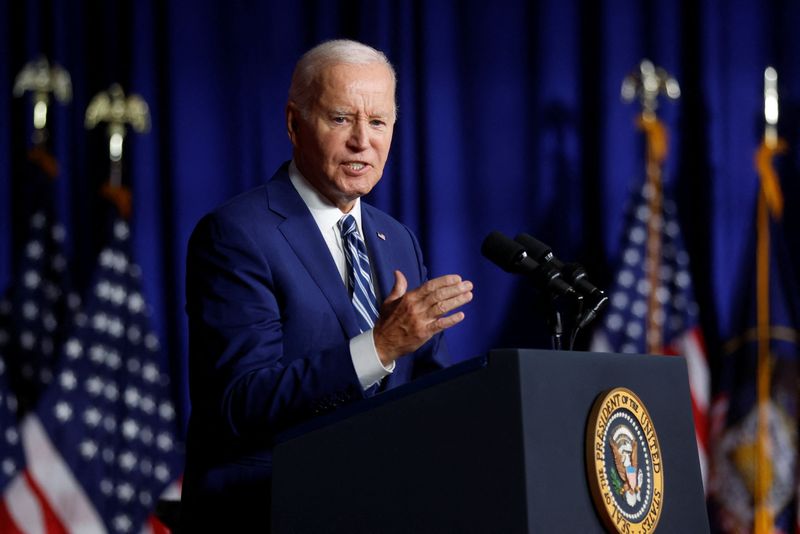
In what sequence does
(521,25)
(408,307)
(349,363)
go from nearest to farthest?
1. (408,307)
2. (349,363)
3. (521,25)

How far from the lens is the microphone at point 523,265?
70.0 inches

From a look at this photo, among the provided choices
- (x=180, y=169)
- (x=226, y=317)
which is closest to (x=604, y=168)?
(x=180, y=169)

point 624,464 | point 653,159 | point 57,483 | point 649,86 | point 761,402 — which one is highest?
point 649,86

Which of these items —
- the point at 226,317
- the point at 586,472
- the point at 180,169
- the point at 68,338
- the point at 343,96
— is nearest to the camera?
the point at 586,472

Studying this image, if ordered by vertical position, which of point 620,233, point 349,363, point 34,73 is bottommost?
point 349,363

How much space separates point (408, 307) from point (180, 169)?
11.1 feet

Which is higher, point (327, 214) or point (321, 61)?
point (321, 61)

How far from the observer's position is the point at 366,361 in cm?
179

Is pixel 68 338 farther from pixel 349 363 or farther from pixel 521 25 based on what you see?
pixel 349 363

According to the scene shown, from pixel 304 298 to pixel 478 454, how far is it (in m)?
0.73

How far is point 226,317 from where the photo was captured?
2.00 m

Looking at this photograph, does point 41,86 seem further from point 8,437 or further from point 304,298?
point 304,298

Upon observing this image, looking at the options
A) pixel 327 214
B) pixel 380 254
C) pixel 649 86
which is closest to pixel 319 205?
pixel 327 214

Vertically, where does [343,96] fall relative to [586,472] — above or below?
above
